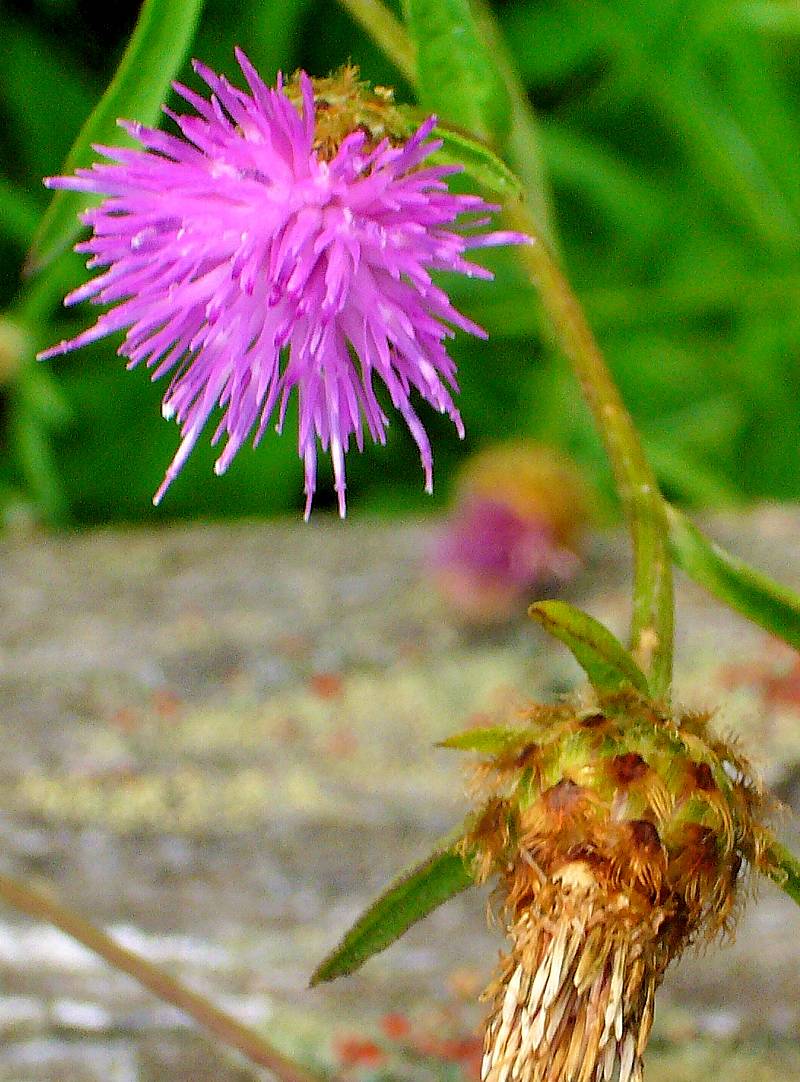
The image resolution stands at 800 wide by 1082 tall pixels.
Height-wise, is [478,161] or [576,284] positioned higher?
[576,284]

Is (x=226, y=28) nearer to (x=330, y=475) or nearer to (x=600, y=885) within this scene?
(x=330, y=475)

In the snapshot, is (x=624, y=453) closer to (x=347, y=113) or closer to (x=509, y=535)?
(x=347, y=113)

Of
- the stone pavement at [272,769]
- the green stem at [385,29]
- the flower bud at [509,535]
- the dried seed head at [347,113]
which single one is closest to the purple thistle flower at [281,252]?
the dried seed head at [347,113]

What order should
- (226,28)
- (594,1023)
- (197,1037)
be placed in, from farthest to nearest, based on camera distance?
(226,28) < (197,1037) < (594,1023)

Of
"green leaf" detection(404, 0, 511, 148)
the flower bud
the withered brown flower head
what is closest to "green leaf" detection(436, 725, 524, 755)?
the withered brown flower head

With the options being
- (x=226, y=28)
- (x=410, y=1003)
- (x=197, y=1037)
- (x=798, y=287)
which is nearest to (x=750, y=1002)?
Result: (x=410, y=1003)

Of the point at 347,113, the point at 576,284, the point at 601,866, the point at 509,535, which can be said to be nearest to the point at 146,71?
the point at 347,113

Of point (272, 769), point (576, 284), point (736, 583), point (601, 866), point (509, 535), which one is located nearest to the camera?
point (601, 866)
